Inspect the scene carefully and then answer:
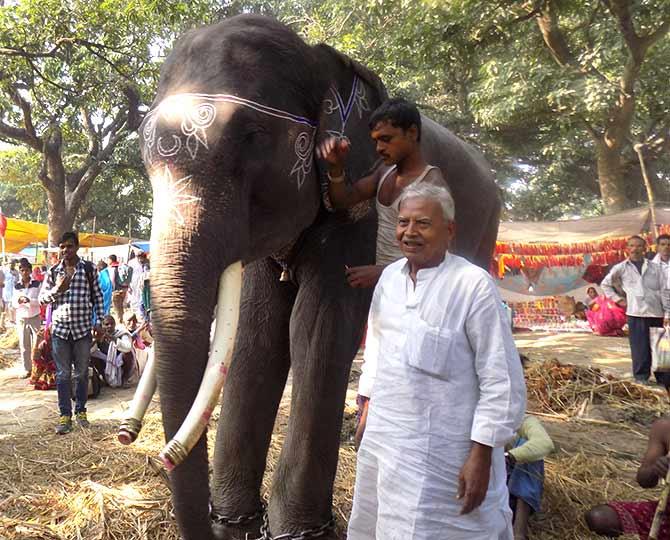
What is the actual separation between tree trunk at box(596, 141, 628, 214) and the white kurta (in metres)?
12.7

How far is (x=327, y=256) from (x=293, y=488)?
1.06 meters

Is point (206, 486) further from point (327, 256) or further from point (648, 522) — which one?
point (648, 522)

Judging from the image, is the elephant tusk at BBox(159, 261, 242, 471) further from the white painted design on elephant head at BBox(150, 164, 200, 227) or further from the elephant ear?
the elephant ear

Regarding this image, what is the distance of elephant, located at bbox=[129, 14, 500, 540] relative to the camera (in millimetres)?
2064

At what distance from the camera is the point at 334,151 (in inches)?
95.7

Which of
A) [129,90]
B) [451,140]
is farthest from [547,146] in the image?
[451,140]

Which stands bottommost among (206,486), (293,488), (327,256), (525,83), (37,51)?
(293,488)

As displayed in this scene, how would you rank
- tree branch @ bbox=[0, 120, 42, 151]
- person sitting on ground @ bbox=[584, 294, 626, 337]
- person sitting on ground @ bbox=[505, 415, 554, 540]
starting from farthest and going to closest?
tree branch @ bbox=[0, 120, 42, 151]
person sitting on ground @ bbox=[584, 294, 626, 337]
person sitting on ground @ bbox=[505, 415, 554, 540]

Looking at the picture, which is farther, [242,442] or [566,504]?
[566,504]

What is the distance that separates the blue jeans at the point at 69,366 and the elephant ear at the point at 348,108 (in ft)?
12.4

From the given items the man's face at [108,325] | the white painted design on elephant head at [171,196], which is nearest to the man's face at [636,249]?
the man's face at [108,325]

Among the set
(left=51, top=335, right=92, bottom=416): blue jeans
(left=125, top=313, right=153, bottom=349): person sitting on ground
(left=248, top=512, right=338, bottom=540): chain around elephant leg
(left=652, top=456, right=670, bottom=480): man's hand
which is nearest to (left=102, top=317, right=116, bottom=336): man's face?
(left=125, top=313, right=153, bottom=349): person sitting on ground

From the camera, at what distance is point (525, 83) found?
498 inches

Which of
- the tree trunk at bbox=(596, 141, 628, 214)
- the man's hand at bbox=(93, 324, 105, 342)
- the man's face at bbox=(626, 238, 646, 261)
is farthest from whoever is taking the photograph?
the tree trunk at bbox=(596, 141, 628, 214)
